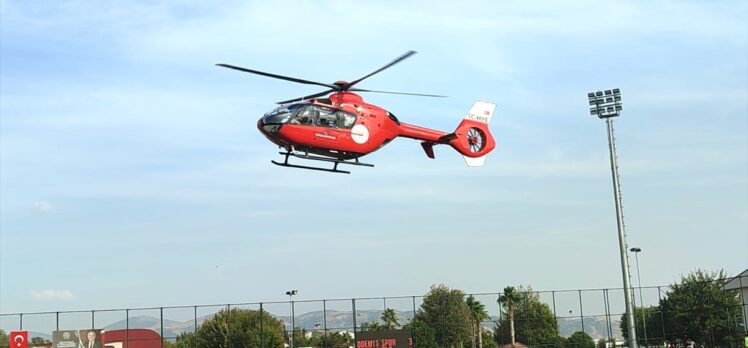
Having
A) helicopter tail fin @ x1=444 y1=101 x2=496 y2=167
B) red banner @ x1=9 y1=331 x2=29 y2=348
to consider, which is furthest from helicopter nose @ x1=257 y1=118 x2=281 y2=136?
red banner @ x1=9 y1=331 x2=29 y2=348

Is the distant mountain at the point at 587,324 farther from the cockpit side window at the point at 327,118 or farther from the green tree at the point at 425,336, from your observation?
the cockpit side window at the point at 327,118

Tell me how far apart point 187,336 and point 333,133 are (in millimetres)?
50416

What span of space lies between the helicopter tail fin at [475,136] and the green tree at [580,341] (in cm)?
3142

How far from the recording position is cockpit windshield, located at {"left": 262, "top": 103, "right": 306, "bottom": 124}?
2789cm

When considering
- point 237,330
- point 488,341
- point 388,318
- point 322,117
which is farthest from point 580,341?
point 322,117

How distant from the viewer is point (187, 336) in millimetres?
74625

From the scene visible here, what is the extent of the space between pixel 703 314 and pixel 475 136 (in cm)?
3050

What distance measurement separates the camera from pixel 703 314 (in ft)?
189

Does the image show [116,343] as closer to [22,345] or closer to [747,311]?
[22,345]

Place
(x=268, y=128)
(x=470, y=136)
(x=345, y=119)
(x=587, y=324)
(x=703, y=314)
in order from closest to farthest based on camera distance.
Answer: (x=268, y=128) < (x=345, y=119) < (x=470, y=136) < (x=703, y=314) < (x=587, y=324)

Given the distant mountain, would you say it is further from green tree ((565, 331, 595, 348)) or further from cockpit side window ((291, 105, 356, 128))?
cockpit side window ((291, 105, 356, 128))

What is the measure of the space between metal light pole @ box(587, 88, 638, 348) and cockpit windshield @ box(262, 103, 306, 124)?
16444mm

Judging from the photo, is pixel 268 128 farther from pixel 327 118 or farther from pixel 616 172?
pixel 616 172

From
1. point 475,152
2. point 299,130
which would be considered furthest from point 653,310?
point 299,130
